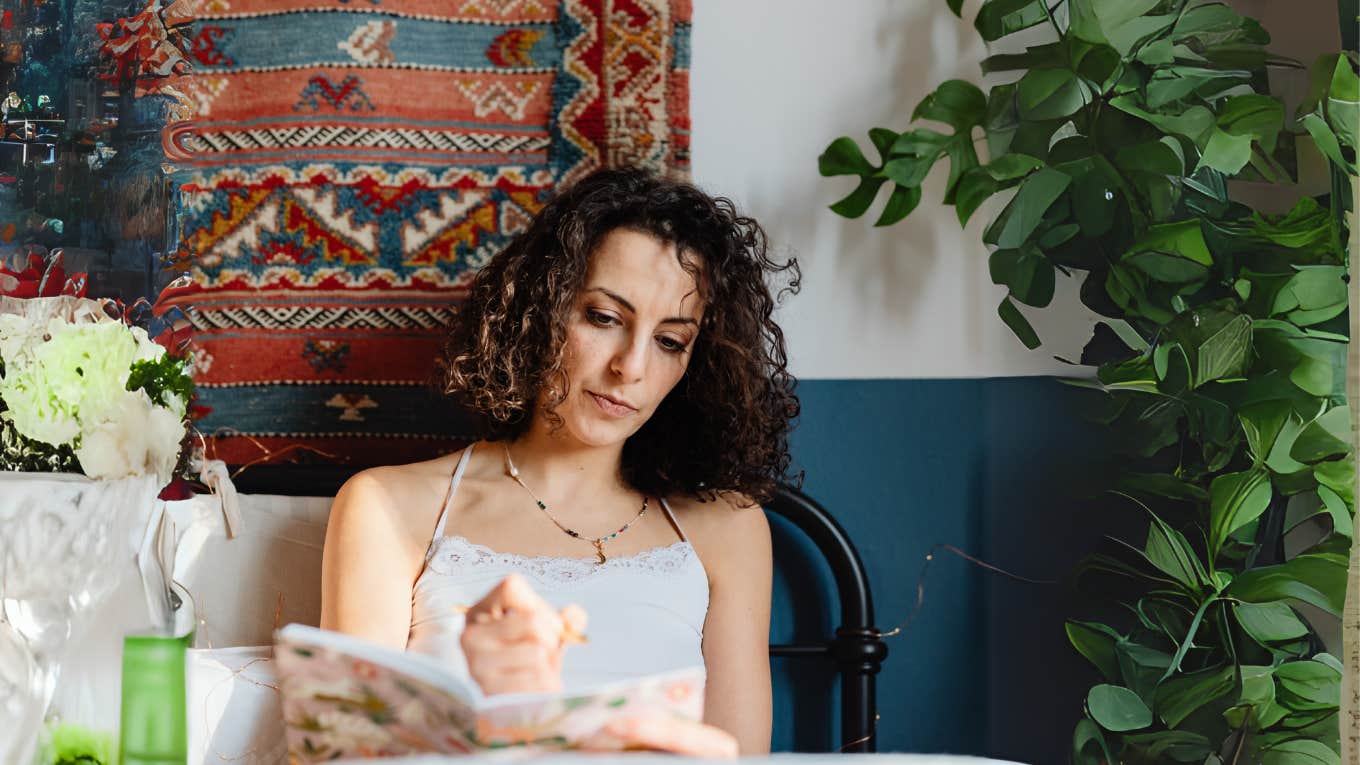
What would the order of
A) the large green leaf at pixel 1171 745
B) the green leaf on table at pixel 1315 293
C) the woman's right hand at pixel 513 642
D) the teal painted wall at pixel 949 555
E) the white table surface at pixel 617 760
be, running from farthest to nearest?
1. the teal painted wall at pixel 949 555
2. the large green leaf at pixel 1171 745
3. the green leaf on table at pixel 1315 293
4. the woman's right hand at pixel 513 642
5. the white table surface at pixel 617 760

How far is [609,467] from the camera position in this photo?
147cm

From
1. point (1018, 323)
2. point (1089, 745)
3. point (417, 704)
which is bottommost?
point (1089, 745)

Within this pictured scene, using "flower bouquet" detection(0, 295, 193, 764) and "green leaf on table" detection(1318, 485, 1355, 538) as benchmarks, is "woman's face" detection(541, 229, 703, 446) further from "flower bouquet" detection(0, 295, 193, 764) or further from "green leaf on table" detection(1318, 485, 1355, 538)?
"green leaf on table" detection(1318, 485, 1355, 538)

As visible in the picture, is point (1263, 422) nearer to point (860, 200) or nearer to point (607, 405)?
point (860, 200)

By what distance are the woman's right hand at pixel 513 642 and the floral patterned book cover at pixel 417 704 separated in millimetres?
81

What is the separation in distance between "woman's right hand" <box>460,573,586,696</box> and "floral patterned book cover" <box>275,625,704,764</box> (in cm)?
8

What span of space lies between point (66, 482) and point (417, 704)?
0.61m

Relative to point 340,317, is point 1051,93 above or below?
above

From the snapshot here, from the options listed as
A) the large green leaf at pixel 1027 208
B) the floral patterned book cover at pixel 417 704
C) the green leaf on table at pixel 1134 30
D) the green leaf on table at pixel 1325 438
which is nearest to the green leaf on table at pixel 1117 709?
the green leaf on table at pixel 1325 438

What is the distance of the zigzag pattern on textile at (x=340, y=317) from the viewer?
1.61 m

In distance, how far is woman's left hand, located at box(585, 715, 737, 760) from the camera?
2.80ft

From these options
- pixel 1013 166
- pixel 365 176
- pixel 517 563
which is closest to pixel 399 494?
pixel 517 563

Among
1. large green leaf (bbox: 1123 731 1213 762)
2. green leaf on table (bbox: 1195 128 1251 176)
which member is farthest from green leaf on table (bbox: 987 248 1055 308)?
large green leaf (bbox: 1123 731 1213 762)

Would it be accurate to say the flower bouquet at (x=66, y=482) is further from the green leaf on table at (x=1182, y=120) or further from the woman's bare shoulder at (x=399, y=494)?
the green leaf on table at (x=1182, y=120)
